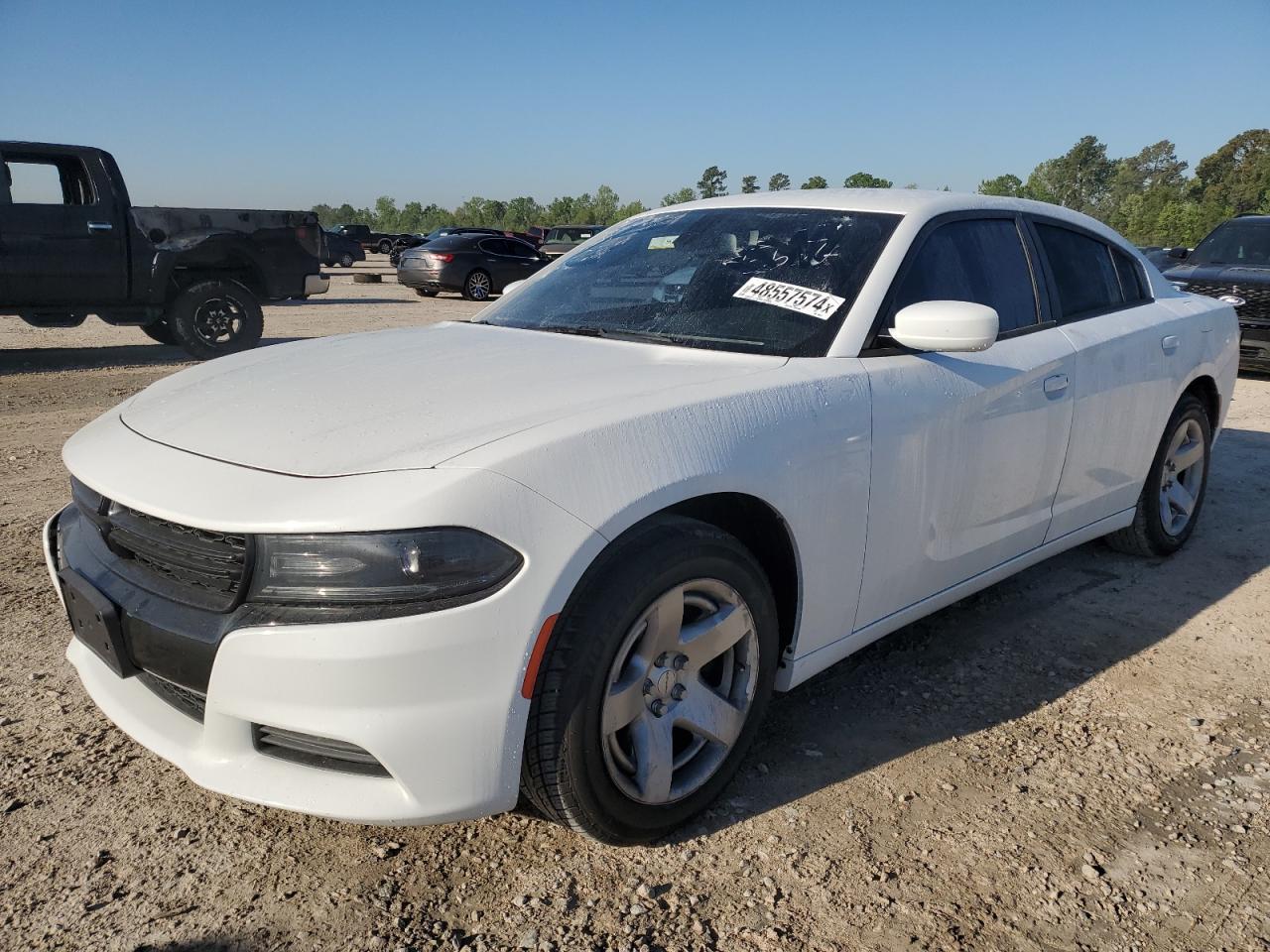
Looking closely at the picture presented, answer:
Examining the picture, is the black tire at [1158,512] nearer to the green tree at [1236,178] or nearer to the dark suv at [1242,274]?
the dark suv at [1242,274]

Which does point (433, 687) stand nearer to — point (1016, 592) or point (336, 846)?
point (336, 846)

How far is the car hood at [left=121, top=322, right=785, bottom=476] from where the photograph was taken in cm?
206

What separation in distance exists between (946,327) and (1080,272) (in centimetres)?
150

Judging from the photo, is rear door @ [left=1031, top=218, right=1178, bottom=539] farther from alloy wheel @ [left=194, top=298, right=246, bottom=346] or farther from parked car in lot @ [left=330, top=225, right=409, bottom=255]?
parked car in lot @ [left=330, top=225, right=409, bottom=255]

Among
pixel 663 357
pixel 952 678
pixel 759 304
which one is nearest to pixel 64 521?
pixel 663 357

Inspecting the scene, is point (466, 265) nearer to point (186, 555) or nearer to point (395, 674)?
point (186, 555)

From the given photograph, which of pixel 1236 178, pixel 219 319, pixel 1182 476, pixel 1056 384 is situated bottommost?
pixel 219 319

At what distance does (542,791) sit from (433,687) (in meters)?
0.40

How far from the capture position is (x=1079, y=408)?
342 centimetres

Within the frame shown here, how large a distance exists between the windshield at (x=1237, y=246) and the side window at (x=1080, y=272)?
8025 millimetres

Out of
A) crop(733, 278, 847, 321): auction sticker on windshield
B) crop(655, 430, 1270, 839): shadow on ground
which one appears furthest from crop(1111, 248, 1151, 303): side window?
crop(733, 278, 847, 321): auction sticker on windshield

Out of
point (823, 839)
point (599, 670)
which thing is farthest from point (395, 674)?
point (823, 839)

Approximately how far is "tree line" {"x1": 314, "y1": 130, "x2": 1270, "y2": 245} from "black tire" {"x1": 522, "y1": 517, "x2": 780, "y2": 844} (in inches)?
1212

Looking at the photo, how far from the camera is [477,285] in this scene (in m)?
20.2
